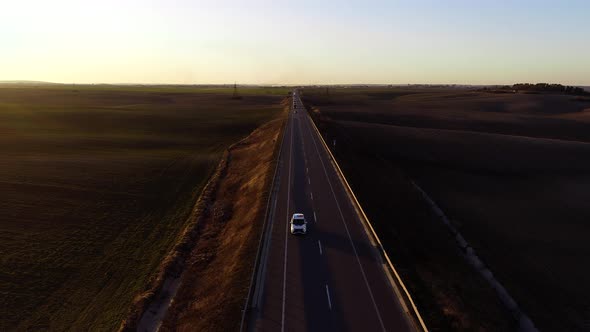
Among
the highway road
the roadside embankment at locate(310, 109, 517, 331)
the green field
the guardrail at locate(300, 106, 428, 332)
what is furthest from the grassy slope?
the green field

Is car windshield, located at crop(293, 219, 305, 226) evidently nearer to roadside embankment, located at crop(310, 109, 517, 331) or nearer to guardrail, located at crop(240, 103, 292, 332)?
guardrail, located at crop(240, 103, 292, 332)

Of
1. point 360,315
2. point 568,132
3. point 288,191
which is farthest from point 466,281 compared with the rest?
point 568,132

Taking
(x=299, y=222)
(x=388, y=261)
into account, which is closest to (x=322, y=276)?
(x=388, y=261)

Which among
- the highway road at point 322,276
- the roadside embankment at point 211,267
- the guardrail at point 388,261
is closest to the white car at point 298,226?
the highway road at point 322,276

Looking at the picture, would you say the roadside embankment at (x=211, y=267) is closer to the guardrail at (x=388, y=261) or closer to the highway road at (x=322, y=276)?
the highway road at (x=322, y=276)

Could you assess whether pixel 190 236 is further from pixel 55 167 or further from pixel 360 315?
pixel 55 167

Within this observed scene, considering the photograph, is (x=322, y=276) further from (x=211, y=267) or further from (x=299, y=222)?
(x=211, y=267)
